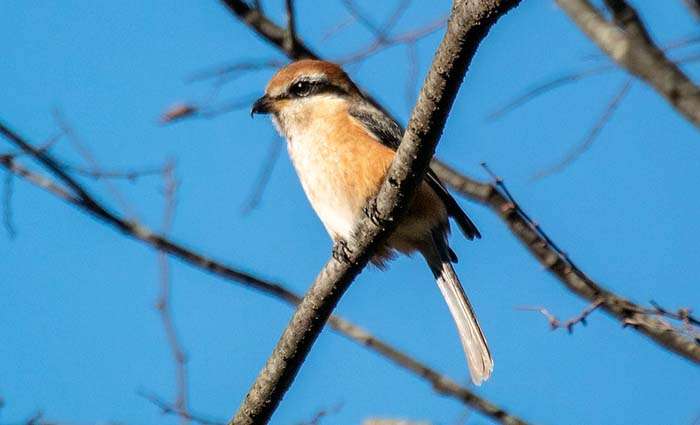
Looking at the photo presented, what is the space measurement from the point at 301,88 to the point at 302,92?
0.02 metres

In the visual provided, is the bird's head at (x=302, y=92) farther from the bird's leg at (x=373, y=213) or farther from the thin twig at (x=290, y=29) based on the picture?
the bird's leg at (x=373, y=213)

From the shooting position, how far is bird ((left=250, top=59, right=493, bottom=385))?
502 centimetres

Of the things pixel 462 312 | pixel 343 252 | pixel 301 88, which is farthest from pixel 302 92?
pixel 343 252

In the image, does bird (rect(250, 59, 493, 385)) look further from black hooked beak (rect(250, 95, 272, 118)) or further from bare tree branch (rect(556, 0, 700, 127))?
bare tree branch (rect(556, 0, 700, 127))

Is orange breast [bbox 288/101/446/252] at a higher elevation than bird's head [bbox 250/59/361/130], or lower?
lower

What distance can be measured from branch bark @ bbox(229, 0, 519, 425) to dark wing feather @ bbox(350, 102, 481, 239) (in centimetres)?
92

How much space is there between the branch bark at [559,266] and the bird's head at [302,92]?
71 centimetres

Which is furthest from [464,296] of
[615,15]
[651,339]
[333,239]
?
[615,15]

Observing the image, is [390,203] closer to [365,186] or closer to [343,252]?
[343,252]

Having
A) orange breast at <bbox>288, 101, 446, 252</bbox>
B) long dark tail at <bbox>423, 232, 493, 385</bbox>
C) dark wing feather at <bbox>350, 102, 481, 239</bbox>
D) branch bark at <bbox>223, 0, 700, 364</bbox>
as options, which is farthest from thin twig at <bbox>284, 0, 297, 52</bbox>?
long dark tail at <bbox>423, 232, 493, 385</bbox>

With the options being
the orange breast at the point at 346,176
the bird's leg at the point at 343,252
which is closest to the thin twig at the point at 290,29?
the orange breast at the point at 346,176

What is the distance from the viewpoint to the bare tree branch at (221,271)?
5086 millimetres

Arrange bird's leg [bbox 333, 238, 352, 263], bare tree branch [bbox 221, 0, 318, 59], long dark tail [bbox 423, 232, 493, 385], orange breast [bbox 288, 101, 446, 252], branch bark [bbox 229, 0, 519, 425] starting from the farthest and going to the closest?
1. bare tree branch [bbox 221, 0, 318, 59]
2. long dark tail [bbox 423, 232, 493, 385]
3. orange breast [bbox 288, 101, 446, 252]
4. bird's leg [bbox 333, 238, 352, 263]
5. branch bark [bbox 229, 0, 519, 425]

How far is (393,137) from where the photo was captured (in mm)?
5312
